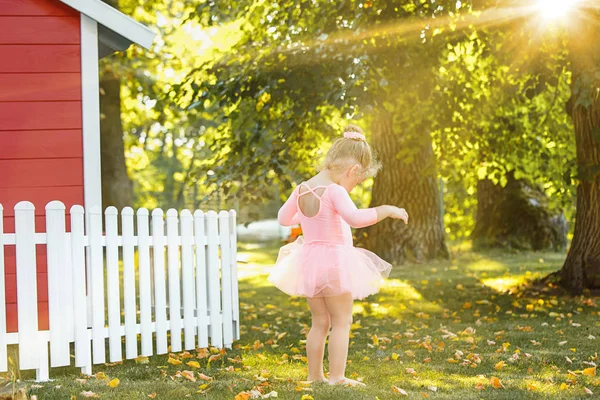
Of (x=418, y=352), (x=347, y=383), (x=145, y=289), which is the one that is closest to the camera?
(x=347, y=383)

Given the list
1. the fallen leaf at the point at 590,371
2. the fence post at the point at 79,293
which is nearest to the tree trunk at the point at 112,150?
the fence post at the point at 79,293

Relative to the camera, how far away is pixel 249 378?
5652mm

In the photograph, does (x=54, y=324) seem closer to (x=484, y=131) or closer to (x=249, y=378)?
(x=249, y=378)

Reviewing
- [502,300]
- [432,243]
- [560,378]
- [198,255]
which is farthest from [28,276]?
[432,243]

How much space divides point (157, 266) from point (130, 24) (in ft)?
7.00

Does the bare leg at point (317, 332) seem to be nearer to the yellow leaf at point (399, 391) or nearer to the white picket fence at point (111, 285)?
the yellow leaf at point (399, 391)

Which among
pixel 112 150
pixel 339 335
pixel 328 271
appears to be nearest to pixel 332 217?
pixel 328 271

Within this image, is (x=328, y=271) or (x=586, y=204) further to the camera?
(x=586, y=204)

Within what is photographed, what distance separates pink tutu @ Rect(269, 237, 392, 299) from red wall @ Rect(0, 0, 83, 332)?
2.45 m

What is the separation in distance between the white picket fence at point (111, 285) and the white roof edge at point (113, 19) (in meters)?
1.63

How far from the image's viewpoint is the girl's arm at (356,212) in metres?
4.91

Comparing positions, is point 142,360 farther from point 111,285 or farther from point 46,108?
point 46,108

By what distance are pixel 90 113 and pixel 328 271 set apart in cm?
295

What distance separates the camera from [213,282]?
7.07m
